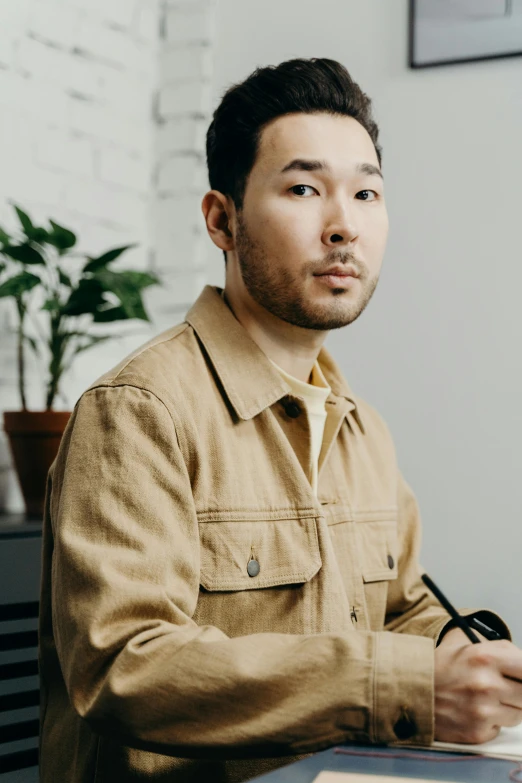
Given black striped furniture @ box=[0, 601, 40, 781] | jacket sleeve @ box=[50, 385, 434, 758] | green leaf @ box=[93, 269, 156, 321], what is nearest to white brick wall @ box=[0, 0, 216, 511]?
green leaf @ box=[93, 269, 156, 321]

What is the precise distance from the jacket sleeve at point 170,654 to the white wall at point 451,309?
977mm

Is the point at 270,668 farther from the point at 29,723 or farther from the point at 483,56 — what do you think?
the point at 483,56

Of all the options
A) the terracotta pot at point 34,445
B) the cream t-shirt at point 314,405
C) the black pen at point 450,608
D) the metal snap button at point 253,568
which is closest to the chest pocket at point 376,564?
the cream t-shirt at point 314,405

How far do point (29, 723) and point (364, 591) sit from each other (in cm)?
60

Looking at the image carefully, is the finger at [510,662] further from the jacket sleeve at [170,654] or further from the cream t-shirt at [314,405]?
the cream t-shirt at [314,405]

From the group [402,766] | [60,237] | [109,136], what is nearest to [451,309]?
[60,237]

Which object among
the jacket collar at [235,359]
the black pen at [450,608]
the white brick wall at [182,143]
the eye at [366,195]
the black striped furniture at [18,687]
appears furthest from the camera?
the white brick wall at [182,143]

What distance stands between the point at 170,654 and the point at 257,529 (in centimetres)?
30

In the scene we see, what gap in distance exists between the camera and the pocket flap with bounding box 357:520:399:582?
1305 mm

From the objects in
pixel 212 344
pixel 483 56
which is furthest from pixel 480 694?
pixel 483 56

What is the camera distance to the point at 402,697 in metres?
0.77

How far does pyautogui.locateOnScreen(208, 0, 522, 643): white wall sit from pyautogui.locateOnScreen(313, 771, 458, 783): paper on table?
1.16 m

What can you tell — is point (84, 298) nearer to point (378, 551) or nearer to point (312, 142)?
point (312, 142)

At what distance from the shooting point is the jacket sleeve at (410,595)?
131 centimetres
